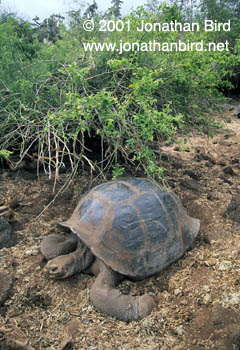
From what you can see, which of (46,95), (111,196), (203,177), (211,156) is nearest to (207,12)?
(211,156)

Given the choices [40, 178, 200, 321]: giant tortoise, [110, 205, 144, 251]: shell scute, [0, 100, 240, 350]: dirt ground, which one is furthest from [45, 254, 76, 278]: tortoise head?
[110, 205, 144, 251]: shell scute

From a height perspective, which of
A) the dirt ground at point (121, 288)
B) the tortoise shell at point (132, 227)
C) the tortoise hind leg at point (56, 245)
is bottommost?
the dirt ground at point (121, 288)

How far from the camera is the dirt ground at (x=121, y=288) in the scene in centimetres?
178

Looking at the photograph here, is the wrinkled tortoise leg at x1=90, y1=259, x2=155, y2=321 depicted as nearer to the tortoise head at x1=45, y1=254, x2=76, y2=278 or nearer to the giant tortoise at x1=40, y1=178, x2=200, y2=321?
the giant tortoise at x1=40, y1=178, x2=200, y2=321

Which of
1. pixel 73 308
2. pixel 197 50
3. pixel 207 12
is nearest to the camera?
pixel 73 308

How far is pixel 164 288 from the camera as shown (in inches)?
86.1

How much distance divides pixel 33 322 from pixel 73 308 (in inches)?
10.7

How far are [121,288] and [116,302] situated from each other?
0.21 meters

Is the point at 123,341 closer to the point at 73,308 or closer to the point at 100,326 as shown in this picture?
the point at 100,326

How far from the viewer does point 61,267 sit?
2084 millimetres

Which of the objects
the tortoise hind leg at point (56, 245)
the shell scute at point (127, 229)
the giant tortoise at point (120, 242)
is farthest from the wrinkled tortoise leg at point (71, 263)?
the shell scute at point (127, 229)

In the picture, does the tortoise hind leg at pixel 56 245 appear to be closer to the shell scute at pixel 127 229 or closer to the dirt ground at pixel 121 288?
the dirt ground at pixel 121 288

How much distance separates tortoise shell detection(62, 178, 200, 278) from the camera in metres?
2.15

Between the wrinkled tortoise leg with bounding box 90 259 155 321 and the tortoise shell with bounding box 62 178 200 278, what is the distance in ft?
0.44
